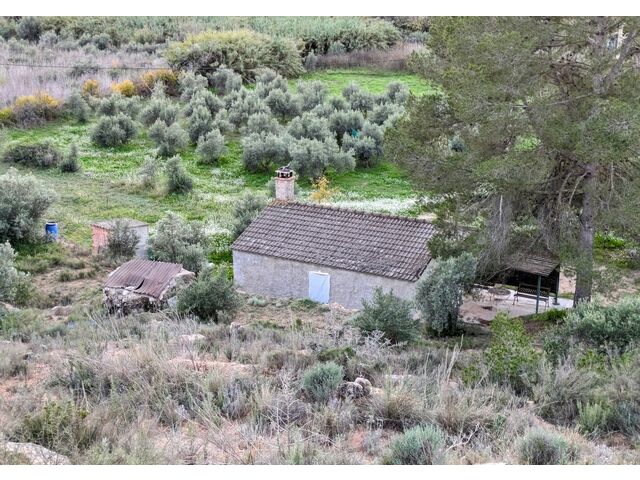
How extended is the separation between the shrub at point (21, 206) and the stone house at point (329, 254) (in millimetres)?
5811

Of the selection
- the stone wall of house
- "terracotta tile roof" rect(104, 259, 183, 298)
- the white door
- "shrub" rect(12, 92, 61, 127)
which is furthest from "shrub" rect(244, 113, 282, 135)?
"terracotta tile roof" rect(104, 259, 183, 298)

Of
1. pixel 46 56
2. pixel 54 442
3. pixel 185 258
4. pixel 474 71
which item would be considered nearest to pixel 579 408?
pixel 54 442

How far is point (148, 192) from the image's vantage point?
85.6ft

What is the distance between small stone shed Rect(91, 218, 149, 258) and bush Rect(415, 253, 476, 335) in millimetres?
7745

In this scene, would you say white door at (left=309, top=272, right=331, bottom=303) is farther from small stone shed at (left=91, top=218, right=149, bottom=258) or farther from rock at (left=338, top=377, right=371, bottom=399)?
rock at (left=338, top=377, right=371, bottom=399)

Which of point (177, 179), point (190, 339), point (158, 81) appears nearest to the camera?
point (190, 339)

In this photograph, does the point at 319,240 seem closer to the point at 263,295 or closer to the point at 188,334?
the point at 263,295

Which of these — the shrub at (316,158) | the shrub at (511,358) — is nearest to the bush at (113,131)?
the shrub at (316,158)

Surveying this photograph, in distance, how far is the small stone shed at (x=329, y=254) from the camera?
1739 cm

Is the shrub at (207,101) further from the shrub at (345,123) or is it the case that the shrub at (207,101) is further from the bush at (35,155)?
the bush at (35,155)

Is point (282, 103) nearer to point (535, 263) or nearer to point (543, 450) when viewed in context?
point (535, 263)

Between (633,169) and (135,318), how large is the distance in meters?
9.24

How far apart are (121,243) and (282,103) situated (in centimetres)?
1748

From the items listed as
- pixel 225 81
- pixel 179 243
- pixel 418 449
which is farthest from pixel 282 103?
pixel 418 449
